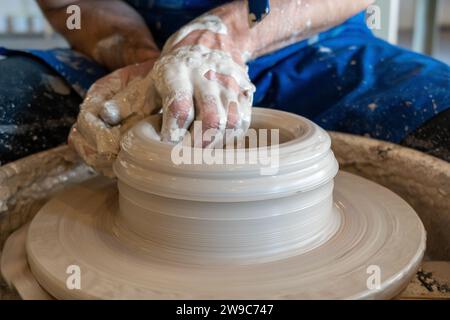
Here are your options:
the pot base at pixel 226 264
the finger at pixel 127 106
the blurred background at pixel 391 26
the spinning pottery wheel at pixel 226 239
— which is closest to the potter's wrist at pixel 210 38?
the finger at pixel 127 106

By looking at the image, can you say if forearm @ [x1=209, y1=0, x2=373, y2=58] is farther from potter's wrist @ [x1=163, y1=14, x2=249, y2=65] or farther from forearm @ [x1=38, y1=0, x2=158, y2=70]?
forearm @ [x1=38, y1=0, x2=158, y2=70]

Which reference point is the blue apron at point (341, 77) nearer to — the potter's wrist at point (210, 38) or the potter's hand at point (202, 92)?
the potter's wrist at point (210, 38)

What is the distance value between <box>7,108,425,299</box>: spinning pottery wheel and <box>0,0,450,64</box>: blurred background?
1580 mm

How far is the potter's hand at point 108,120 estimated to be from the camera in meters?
1.02

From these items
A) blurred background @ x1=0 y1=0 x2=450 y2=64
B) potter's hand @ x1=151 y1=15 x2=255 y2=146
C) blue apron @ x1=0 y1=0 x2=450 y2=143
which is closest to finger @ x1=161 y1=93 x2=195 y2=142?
potter's hand @ x1=151 y1=15 x2=255 y2=146

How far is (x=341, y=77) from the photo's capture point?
1.33m

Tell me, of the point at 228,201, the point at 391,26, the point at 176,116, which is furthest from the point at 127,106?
the point at 391,26

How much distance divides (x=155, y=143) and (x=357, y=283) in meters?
0.38

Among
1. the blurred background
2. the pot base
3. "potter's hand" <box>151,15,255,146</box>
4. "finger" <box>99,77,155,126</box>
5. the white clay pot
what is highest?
"potter's hand" <box>151,15,255,146</box>

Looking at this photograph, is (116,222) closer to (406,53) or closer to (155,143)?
(155,143)

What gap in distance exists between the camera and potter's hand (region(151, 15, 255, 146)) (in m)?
0.91

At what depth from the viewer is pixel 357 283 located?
78 cm

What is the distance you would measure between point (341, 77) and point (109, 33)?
0.69 m
